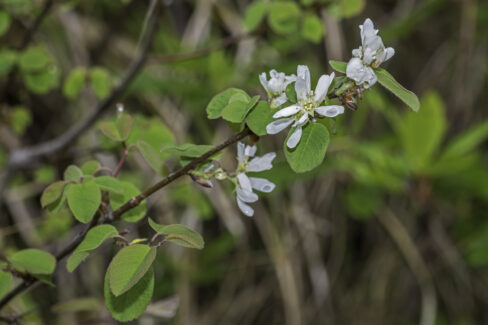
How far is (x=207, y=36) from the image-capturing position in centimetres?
182

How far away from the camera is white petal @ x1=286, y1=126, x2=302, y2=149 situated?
21.2 inches

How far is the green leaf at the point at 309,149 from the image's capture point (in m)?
0.53

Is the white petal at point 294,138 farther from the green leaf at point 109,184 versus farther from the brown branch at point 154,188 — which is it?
the green leaf at point 109,184

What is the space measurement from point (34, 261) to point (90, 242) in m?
0.12

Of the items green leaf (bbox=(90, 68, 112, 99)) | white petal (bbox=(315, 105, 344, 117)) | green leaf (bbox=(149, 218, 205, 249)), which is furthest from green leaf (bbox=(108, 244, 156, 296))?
green leaf (bbox=(90, 68, 112, 99))

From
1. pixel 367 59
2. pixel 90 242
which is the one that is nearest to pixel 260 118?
pixel 367 59

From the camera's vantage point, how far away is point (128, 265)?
0.54 metres

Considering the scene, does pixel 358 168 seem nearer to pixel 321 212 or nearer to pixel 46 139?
pixel 321 212

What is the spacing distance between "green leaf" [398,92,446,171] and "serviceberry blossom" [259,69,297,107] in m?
1.17

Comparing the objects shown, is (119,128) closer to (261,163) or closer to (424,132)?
(261,163)

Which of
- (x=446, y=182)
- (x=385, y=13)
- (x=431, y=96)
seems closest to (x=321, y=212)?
(x=446, y=182)

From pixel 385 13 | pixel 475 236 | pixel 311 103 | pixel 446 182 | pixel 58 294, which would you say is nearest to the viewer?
pixel 311 103

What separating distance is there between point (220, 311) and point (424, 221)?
0.79 metres

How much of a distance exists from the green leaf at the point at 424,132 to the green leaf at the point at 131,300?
126cm
